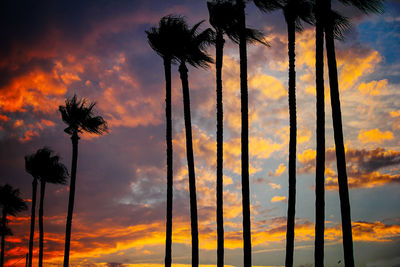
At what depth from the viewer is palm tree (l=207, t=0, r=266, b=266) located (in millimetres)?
22231

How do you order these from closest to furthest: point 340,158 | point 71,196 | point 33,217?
point 340,158 < point 71,196 < point 33,217

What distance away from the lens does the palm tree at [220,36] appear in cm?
2223

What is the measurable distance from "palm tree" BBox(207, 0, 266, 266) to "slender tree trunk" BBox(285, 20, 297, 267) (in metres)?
2.87

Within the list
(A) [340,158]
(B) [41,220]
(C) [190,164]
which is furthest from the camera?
(B) [41,220]

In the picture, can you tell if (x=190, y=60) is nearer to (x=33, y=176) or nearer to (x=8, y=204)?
(x=33, y=176)

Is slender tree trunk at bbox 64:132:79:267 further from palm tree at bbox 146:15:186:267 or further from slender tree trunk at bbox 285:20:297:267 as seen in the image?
slender tree trunk at bbox 285:20:297:267

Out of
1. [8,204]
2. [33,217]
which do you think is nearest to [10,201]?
[8,204]

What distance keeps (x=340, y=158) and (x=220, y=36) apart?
13.0m

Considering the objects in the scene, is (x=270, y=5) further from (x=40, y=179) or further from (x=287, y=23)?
(x=40, y=179)

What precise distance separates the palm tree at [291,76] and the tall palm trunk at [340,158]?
4.90 meters

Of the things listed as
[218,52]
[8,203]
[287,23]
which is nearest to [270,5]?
[287,23]

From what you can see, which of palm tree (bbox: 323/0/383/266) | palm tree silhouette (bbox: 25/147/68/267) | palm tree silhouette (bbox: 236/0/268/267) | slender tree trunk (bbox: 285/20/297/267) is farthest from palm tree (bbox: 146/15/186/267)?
palm tree silhouette (bbox: 25/147/68/267)

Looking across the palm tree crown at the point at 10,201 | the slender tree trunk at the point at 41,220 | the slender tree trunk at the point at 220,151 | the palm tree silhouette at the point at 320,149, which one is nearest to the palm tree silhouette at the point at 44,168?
the slender tree trunk at the point at 41,220

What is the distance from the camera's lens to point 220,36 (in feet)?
79.6
